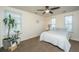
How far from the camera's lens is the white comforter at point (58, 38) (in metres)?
1.47

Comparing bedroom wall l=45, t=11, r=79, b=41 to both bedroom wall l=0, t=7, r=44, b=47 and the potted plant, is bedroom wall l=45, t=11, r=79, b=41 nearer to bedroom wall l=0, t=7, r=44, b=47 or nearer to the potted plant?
bedroom wall l=0, t=7, r=44, b=47

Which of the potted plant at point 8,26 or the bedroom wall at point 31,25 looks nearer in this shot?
the potted plant at point 8,26

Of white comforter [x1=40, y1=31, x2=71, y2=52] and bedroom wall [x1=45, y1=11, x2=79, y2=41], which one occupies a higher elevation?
bedroom wall [x1=45, y1=11, x2=79, y2=41]

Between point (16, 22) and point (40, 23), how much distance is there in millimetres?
517

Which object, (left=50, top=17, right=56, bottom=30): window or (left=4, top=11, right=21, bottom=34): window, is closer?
(left=4, top=11, right=21, bottom=34): window

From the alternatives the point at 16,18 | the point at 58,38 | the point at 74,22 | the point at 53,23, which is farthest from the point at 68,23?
the point at 16,18

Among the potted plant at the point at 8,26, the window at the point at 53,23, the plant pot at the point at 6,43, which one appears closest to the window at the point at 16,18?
the potted plant at the point at 8,26

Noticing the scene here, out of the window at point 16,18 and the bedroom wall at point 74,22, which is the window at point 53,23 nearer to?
the bedroom wall at point 74,22

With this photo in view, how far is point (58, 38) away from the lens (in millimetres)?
1646

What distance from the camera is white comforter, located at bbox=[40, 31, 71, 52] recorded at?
57.8 inches

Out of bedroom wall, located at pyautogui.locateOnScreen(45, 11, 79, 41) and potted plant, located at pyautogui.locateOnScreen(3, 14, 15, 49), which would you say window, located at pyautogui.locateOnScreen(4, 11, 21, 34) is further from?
bedroom wall, located at pyautogui.locateOnScreen(45, 11, 79, 41)

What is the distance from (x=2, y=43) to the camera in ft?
4.42

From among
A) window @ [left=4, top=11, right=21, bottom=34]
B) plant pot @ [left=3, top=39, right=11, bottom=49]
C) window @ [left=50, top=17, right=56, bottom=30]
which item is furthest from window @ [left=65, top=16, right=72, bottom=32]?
plant pot @ [left=3, top=39, right=11, bottom=49]
